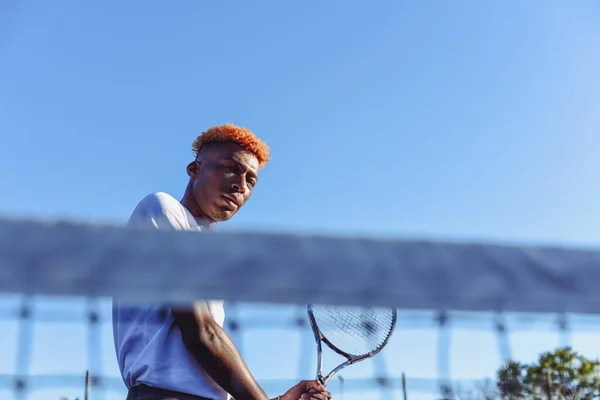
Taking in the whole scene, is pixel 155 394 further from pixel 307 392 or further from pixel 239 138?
pixel 239 138

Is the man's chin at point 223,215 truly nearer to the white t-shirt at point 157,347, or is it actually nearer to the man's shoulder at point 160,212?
the man's shoulder at point 160,212

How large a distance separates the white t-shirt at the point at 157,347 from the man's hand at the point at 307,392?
57cm

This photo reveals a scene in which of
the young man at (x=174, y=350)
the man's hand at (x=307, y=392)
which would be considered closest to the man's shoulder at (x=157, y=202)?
the young man at (x=174, y=350)

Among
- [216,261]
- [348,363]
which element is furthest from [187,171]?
[216,261]

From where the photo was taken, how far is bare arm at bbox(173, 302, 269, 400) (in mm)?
2346

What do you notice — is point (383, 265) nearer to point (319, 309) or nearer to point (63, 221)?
point (63, 221)

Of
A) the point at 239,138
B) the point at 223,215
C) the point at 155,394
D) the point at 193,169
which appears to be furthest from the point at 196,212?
the point at 155,394

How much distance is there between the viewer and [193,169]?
10.8 feet

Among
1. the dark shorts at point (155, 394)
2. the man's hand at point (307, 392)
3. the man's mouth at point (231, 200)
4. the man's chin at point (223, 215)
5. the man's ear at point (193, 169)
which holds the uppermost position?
the man's ear at point (193, 169)

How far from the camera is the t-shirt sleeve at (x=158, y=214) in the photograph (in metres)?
2.36

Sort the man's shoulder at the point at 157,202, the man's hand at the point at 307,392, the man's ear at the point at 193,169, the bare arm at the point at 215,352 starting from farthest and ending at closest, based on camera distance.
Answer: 1. the man's ear at the point at 193,169
2. the man's hand at the point at 307,392
3. the man's shoulder at the point at 157,202
4. the bare arm at the point at 215,352

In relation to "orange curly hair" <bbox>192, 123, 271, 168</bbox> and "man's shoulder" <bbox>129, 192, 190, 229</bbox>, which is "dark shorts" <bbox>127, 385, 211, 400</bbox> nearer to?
"man's shoulder" <bbox>129, 192, 190, 229</bbox>

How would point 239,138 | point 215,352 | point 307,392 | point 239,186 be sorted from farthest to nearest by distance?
point 239,138, point 239,186, point 307,392, point 215,352

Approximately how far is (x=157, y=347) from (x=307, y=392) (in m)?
0.84
